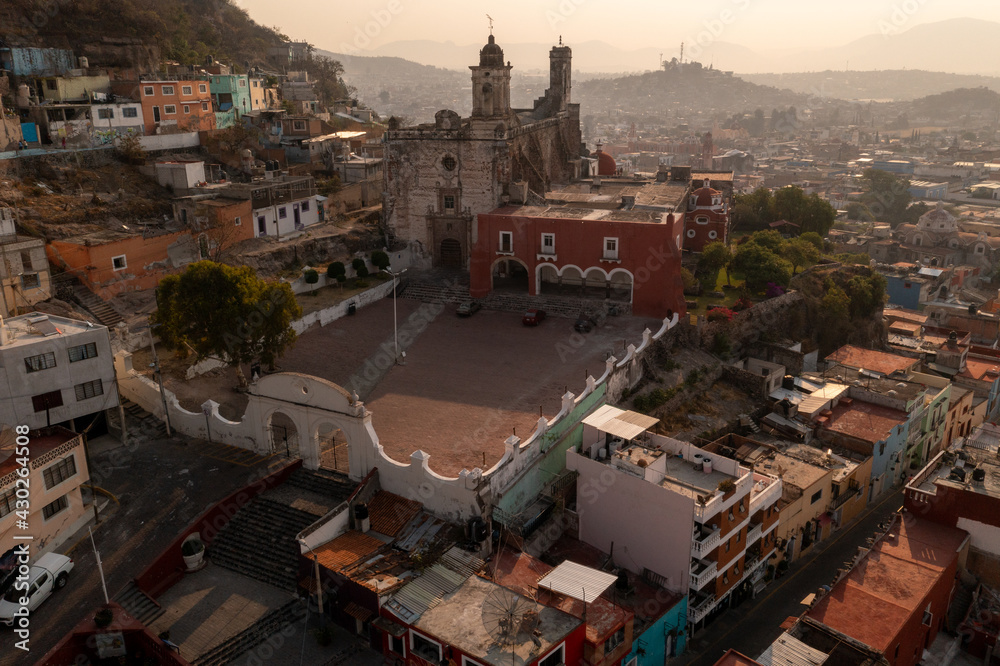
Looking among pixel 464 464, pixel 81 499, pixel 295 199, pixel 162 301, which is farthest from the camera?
pixel 295 199

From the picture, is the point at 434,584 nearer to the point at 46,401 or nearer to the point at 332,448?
the point at 332,448

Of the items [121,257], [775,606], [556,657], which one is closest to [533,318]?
[775,606]

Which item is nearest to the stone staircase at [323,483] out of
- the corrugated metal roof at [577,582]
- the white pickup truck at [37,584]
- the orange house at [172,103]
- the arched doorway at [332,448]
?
the arched doorway at [332,448]

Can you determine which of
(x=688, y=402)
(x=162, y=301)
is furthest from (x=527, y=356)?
(x=162, y=301)

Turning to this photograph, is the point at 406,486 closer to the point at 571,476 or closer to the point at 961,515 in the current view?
the point at 571,476

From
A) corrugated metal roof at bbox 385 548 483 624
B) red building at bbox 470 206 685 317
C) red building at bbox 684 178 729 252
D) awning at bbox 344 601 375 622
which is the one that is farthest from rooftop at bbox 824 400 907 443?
awning at bbox 344 601 375 622

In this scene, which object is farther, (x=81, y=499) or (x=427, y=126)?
(x=427, y=126)

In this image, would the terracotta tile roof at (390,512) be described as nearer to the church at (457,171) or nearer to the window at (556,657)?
the window at (556,657)
